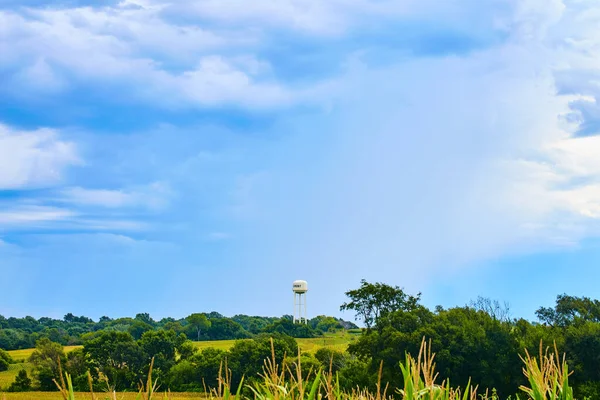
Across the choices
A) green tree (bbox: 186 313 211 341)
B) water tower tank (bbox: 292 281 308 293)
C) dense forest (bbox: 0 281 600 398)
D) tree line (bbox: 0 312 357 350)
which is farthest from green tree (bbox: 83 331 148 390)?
green tree (bbox: 186 313 211 341)

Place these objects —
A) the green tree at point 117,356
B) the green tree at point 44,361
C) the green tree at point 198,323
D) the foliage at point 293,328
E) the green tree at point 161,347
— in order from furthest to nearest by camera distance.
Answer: the green tree at point 198,323 < the foliage at point 293,328 < the green tree at point 161,347 < the green tree at point 117,356 < the green tree at point 44,361

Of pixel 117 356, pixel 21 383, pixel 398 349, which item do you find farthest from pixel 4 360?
pixel 398 349

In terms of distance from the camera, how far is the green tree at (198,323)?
108 m

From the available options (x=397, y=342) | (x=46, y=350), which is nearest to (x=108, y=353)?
(x=46, y=350)

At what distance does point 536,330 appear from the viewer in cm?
4666

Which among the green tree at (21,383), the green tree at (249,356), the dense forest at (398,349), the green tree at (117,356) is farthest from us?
the green tree at (117,356)

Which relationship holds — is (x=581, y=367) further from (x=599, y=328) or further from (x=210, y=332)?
(x=210, y=332)

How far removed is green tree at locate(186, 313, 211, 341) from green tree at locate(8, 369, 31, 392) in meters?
36.7

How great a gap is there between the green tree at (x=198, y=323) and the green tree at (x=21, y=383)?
36.7 metres

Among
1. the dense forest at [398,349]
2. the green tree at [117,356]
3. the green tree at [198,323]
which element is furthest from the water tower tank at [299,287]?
the green tree at [117,356]

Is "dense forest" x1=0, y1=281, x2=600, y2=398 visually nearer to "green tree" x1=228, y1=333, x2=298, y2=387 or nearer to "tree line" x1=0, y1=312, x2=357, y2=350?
"green tree" x1=228, y1=333, x2=298, y2=387

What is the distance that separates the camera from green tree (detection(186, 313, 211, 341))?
355 ft

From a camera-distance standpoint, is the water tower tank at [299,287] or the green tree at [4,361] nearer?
the green tree at [4,361]

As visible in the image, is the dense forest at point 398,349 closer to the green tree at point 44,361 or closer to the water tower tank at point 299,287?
the green tree at point 44,361
